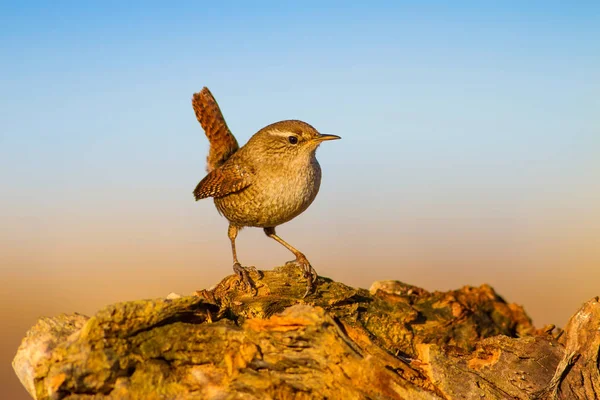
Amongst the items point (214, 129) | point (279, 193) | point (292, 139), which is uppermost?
point (214, 129)

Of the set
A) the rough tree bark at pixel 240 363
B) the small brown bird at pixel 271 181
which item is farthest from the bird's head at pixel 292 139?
the rough tree bark at pixel 240 363

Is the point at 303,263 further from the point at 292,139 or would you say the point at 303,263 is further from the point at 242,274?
the point at 292,139

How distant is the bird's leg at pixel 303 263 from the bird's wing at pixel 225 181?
29.0 inches

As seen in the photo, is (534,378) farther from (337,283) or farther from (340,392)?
(337,283)

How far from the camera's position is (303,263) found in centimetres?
566

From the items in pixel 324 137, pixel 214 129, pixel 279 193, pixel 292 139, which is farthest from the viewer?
pixel 214 129

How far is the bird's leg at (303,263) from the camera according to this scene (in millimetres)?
5234

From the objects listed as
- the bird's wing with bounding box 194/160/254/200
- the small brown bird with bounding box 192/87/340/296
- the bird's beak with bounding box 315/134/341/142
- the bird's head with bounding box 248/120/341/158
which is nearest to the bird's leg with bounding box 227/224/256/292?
the small brown bird with bounding box 192/87/340/296

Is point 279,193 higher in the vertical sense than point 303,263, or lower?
higher

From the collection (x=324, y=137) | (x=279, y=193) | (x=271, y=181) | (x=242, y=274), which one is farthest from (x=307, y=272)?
(x=324, y=137)

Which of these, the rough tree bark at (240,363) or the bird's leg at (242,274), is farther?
the bird's leg at (242,274)

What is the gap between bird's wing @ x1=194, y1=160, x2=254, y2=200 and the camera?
19.1 ft

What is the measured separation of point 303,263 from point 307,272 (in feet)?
0.75

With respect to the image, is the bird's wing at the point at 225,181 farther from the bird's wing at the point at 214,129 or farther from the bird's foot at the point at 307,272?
the bird's foot at the point at 307,272
